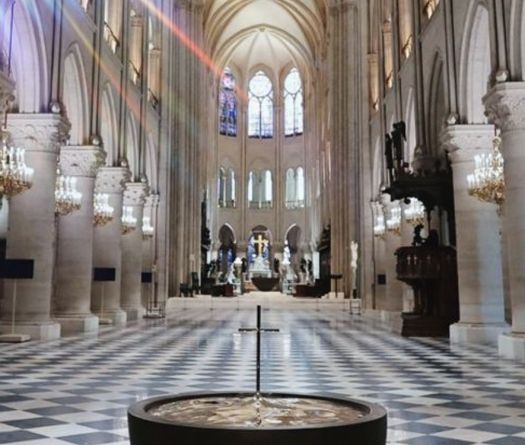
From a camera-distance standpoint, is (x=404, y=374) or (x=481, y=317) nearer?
(x=404, y=374)

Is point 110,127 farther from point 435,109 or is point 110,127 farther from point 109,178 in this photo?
point 435,109

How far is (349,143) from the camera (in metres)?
32.0

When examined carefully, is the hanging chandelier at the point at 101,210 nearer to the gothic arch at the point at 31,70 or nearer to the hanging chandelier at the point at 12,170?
the gothic arch at the point at 31,70

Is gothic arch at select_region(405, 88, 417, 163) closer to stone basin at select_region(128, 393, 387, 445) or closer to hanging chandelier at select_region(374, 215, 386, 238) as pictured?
hanging chandelier at select_region(374, 215, 386, 238)

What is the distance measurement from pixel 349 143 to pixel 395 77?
33.7 ft

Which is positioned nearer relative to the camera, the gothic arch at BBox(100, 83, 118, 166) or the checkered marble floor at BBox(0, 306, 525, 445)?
the checkered marble floor at BBox(0, 306, 525, 445)

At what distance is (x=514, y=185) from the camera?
1101 cm

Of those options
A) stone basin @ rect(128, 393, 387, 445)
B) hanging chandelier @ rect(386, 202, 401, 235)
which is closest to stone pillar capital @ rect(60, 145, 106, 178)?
hanging chandelier @ rect(386, 202, 401, 235)

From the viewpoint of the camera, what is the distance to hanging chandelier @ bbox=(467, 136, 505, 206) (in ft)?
41.2

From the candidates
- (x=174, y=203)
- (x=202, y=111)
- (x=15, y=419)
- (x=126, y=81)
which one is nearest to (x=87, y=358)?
(x=15, y=419)

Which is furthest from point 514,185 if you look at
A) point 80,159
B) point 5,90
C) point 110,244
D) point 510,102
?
point 110,244

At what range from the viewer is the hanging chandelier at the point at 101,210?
1848 centimetres

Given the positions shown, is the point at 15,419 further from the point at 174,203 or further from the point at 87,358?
the point at 174,203

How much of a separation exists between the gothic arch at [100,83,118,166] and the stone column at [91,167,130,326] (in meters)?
0.54
